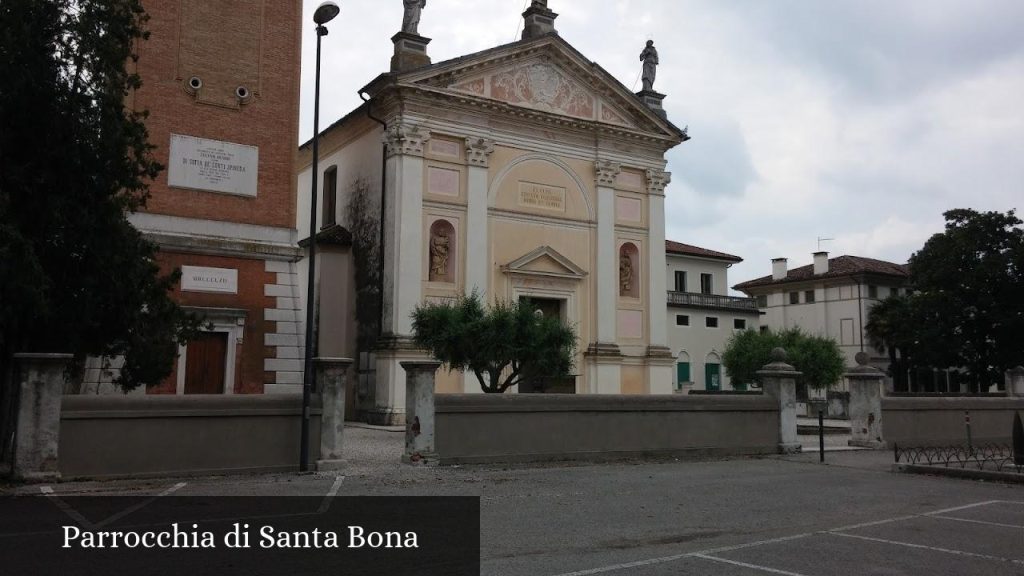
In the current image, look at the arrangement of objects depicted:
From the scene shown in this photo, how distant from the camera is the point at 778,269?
62.0 metres

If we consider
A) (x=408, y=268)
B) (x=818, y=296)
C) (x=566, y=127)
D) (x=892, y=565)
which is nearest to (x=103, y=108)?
(x=892, y=565)

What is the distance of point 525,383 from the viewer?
27.9 metres

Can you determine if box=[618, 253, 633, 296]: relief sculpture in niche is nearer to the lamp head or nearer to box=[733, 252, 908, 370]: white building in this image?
the lamp head

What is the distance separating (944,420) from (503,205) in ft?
47.5

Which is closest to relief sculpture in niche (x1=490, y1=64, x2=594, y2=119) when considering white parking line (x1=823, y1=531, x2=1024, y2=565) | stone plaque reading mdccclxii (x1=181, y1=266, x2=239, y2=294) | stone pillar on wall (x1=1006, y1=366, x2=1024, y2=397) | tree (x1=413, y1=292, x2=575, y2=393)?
tree (x1=413, y1=292, x2=575, y2=393)

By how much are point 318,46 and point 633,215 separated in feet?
59.6

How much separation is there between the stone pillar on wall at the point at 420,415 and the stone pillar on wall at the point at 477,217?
12286 mm

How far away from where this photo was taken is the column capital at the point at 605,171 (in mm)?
30641

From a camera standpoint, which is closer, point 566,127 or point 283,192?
point 283,192

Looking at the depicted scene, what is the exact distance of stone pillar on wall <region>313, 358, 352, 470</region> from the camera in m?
14.6

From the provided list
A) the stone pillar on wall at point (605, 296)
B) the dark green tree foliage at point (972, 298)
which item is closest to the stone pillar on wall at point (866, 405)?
the stone pillar on wall at point (605, 296)

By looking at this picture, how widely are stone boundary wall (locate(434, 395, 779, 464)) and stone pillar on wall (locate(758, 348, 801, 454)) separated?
6.4 inches

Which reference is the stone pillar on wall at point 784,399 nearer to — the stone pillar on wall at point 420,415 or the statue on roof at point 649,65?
the stone pillar on wall at point 420,415

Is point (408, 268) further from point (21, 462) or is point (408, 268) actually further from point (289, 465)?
point (21, 462)
